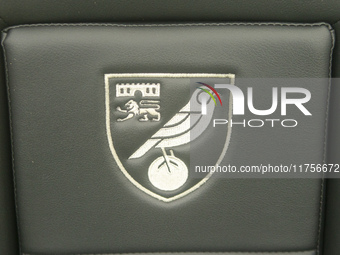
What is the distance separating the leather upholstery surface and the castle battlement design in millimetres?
22

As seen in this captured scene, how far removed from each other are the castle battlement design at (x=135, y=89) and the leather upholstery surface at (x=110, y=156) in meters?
0.02

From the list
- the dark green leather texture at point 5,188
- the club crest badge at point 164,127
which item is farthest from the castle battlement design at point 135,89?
the dark green leather texture at point 5,188

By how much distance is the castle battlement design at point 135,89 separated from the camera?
61 centimetres

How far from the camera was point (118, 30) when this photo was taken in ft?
2.01

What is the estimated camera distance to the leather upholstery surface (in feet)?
2.00

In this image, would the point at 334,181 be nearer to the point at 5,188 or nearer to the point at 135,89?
the point at 135,89

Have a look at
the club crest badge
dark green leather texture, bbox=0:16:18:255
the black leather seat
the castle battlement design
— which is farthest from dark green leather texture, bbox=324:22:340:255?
dark green leather texture, bbox=0:16:18:255

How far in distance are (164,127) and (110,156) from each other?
9 cm

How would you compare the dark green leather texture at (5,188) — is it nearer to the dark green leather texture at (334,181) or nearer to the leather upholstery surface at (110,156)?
the leather upholstery surface at (110,156)

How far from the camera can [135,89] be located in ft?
2.01

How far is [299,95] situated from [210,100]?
133 millimetres

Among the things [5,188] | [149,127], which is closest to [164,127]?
[149,127]

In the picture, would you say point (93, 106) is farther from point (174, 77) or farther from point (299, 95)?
point (299, 95)

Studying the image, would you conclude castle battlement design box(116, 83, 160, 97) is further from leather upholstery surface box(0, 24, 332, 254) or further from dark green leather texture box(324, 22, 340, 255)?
dark green leather texture box(324, 22, 340, 255)
